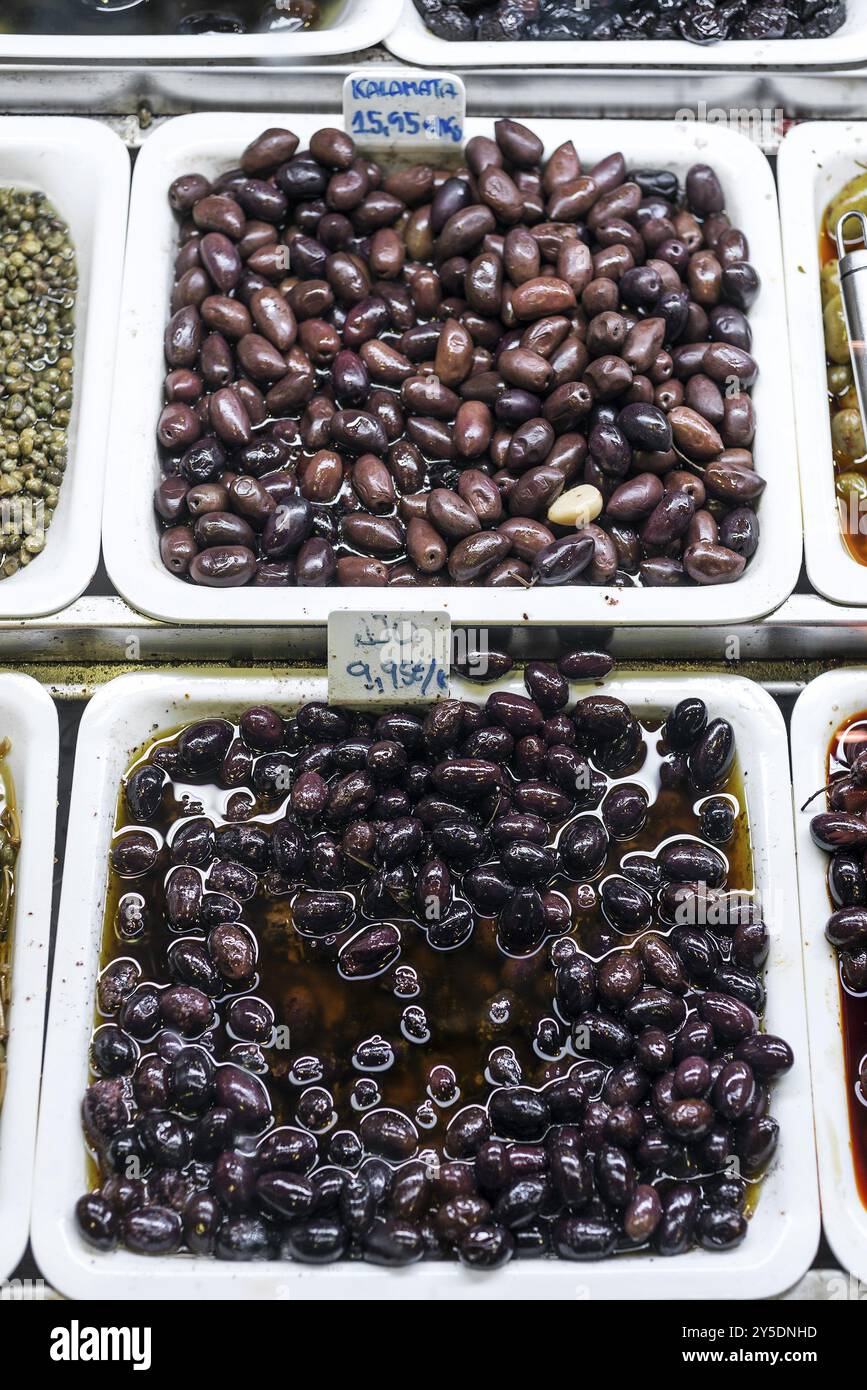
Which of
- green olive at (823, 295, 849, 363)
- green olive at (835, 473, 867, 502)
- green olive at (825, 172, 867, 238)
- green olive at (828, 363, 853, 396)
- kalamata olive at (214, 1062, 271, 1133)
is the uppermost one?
green olive at (825, 172, 867, 238)

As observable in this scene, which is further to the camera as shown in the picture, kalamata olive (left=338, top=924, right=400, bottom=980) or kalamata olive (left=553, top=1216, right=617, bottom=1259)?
kalamata olive (left=338, top=924, right=400, bottom=980)

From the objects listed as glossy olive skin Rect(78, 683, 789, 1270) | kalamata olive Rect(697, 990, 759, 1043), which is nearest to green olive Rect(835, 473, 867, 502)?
glossy olive skin Rect(78, 683, 789, 1270)

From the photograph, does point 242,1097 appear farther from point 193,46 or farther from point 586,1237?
point 193,46

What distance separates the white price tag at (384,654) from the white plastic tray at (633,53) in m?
1.08

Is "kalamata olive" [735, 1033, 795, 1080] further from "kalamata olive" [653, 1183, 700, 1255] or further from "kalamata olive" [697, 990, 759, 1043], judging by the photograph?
"kalamata olive" [653, 1183, 700, 1255]

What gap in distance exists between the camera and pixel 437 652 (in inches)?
67.4

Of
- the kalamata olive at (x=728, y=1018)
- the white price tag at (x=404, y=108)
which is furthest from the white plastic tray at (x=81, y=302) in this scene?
the kalamata olive at (x=728, y=1018)

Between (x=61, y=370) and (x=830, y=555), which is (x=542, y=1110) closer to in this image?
(x=830, y=555)

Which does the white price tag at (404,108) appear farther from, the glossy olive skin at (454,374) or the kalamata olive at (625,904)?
the kalamata olive at (625,904)

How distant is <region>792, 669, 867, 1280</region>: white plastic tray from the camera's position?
4.92ft

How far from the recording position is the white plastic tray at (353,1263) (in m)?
1.43

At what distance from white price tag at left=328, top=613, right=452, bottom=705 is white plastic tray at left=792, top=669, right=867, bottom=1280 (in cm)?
57

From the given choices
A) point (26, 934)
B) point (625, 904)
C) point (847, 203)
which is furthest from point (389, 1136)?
point (847, 203)

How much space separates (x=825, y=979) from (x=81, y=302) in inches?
66.4
